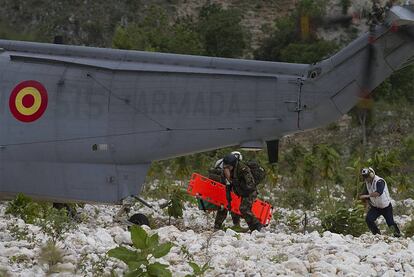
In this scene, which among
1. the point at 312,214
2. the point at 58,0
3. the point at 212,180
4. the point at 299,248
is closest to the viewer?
the point at 299,248

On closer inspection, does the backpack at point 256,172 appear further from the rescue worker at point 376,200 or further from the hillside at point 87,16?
the hillside at point 87,16

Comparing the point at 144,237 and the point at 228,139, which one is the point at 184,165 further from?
the point at 144,237

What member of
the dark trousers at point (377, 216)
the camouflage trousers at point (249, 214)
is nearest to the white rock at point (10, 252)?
the camouflage trousers at point (249, 214)

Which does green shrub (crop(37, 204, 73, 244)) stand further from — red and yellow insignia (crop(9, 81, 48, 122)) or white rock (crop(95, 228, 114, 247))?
red and yellow insignia (crop(9, 81, 48, 122))

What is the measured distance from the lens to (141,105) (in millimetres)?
13898

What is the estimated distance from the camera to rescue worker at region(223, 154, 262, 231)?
14148 millimetres

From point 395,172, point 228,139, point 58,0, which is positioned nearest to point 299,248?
point 228,139

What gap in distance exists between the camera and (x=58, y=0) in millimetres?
67188

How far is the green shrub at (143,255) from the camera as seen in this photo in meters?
7.16

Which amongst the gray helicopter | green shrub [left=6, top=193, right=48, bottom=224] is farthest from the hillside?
green shrub [left=6, top=193, right=48, bottom=224]

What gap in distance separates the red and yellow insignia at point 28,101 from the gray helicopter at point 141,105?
2cm

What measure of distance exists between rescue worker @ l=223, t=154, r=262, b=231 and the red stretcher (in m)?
0.57

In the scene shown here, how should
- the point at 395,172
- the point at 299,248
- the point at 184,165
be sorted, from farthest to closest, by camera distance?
the point at 395,172 < the point at 184,165 < the point at 299,248

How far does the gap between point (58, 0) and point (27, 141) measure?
5516cm
